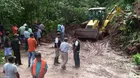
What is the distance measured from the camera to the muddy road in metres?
14.3

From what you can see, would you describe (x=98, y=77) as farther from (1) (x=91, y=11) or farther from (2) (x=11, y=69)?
(1) (x=91, y=11)

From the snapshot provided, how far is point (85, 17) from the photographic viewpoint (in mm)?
32531

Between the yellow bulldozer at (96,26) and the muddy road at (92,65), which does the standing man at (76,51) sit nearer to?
the muddy road at (92,65)

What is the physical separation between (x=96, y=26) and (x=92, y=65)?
8.87 metres

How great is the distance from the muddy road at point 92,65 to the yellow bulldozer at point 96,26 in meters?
1.74

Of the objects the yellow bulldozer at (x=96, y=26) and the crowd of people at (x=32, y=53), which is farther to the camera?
the yellow bulldozer at (x=96, y=26)

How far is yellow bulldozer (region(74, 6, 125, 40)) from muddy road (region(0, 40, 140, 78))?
5.70 feet

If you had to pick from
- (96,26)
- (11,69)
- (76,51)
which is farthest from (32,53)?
(96,26)

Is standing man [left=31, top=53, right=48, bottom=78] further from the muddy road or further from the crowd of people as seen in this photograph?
the muddy road

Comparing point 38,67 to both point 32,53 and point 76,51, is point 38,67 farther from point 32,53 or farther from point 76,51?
point 76,51

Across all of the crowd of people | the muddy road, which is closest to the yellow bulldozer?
the muddy road

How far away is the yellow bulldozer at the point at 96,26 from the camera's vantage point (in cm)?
2373

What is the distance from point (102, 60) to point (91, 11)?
30.9 feet

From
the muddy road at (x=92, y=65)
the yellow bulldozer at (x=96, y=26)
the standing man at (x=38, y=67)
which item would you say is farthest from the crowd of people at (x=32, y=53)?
the yellow bulldozer at (x=96, y=26)
